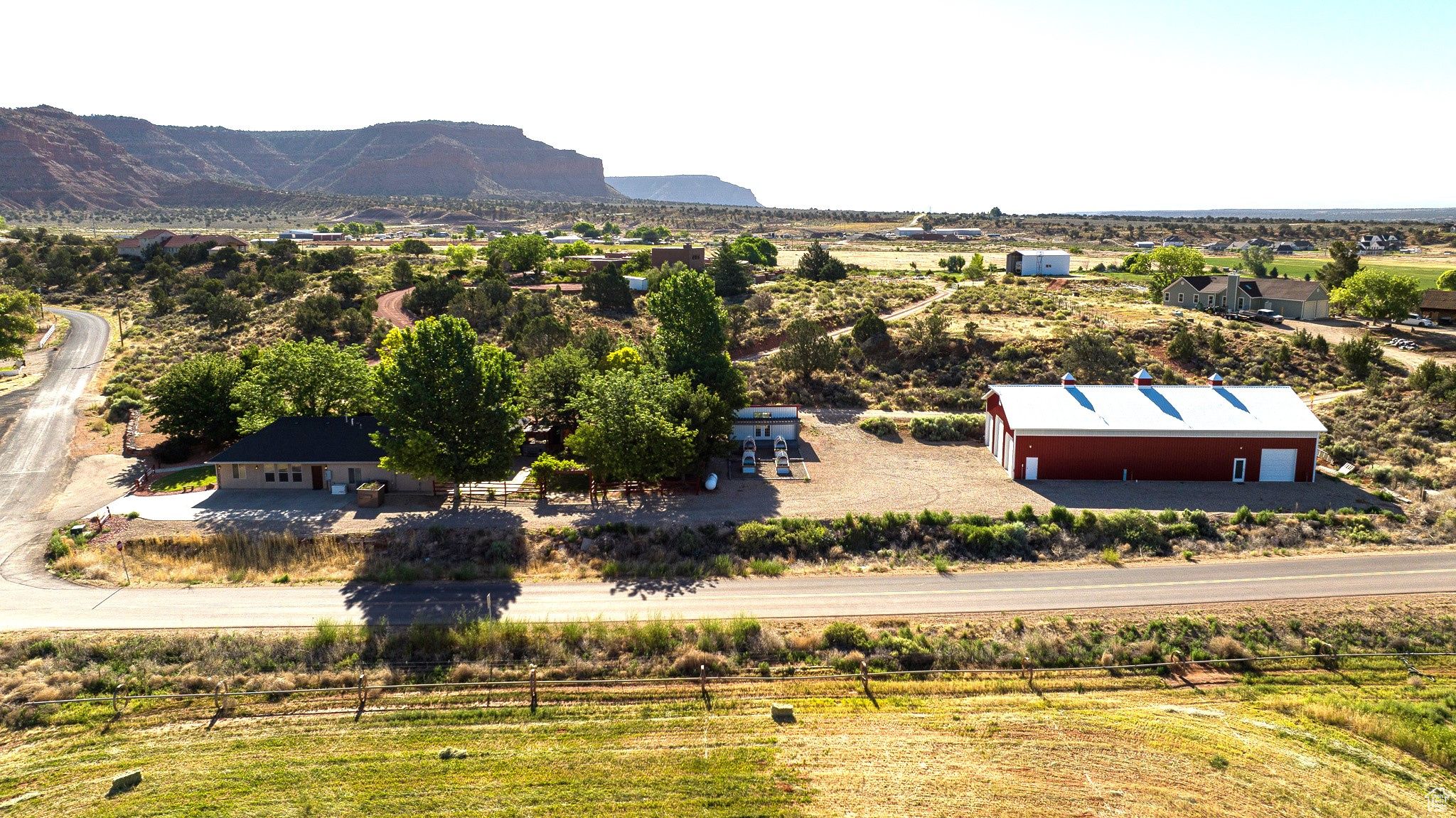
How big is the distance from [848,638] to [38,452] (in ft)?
143

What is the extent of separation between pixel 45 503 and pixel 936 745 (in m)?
38.4

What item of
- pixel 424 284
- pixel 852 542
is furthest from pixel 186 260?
pixel 852 542

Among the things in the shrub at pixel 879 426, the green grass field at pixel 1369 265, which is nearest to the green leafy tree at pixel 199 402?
the shrub at pixel 879 426

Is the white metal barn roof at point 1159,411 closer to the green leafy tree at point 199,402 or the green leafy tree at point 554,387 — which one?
the green leafy tree at point 554,387

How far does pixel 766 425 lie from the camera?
4400 cm

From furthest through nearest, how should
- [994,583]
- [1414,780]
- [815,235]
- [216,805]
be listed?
[815,235]
[994,583]
[1414,780]
[216,805]

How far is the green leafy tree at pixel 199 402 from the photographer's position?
1619 inches

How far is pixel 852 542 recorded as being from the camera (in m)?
31.5

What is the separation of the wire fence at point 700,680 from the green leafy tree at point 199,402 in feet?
74.8

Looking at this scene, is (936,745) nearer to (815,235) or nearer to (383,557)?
(383,557)


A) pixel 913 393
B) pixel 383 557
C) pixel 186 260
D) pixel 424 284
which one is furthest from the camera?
pixel 186 260

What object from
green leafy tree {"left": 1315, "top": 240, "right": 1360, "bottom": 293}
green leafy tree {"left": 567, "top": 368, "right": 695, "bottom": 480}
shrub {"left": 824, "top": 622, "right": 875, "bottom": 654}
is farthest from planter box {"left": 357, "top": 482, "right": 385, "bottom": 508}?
green leafy tree {"left": 1315, "top": 240, "right": 1360, "bottom": 293}

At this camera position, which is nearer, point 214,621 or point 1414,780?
point 1414,780

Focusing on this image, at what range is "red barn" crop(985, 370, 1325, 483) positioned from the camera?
37312mm
